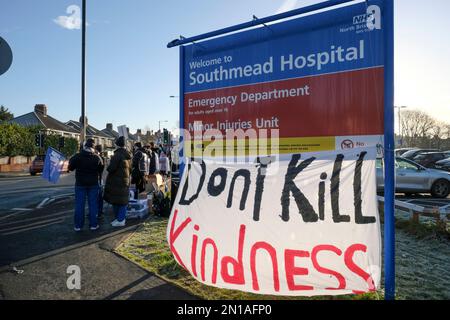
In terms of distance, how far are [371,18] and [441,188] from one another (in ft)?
36.6

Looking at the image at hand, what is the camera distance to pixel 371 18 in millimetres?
3299

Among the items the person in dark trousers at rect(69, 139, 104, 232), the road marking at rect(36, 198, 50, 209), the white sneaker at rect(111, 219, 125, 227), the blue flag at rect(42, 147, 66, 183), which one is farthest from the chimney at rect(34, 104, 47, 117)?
the white sneaker at rect(111, 219, 125, 227)

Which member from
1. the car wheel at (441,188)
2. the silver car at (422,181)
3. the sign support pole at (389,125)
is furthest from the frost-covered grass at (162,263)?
the car wheel at (441,188)

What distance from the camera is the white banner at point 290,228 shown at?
3.23 meters

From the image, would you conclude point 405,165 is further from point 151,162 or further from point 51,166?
point 51,166

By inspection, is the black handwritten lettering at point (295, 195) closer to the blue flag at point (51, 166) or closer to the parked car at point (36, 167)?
the blue flag at point (51, 166)

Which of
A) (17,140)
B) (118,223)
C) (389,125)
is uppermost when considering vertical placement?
(17,140)

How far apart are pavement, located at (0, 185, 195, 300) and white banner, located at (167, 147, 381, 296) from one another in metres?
0.68

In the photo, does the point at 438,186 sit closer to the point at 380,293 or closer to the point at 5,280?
the point at 380,293

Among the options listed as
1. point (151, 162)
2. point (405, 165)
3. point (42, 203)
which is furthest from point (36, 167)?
point (405, 165)

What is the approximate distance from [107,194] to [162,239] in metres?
1.73

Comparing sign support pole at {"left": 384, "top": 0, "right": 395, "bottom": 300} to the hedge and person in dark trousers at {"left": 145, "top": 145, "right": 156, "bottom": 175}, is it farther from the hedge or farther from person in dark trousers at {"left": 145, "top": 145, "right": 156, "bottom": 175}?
the hedge

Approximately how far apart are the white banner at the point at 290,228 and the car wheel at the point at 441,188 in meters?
10.8
